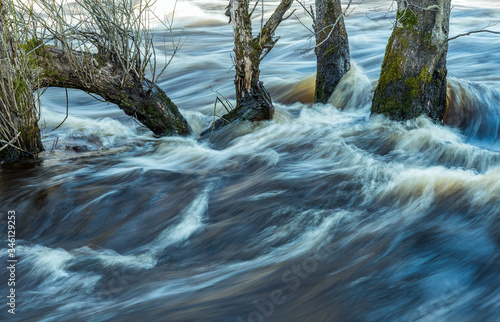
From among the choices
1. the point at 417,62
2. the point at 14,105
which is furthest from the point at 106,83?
the point at 417,62

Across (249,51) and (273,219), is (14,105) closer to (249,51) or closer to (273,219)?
(249,51)

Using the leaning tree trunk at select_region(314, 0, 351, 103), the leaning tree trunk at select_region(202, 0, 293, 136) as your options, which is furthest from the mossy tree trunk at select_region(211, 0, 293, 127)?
the leaning tree trunk at select_region(314, 0, 351, 103)

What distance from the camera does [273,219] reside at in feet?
15.2

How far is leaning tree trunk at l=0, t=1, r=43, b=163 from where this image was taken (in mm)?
5258

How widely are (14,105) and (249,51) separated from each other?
2.63 metres

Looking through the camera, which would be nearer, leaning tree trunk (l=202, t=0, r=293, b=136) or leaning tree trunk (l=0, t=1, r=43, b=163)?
A: leaning tree trunk (l=0, t=1, r=43, b=163)

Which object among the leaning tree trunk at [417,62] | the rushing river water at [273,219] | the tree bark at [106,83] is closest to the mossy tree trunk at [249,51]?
the rushing river water at [273,219]

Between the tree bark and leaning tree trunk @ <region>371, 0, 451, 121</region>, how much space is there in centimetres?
267

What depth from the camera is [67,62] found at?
5.89m

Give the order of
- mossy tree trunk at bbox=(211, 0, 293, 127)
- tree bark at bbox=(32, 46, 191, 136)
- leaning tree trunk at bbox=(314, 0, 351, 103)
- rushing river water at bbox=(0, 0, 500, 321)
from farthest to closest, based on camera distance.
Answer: leaning tree trunk at bbox=(314, 0, 351, 103) → mossy tree trunk at bbox=(211, 0, 293, 127) → tree bark at bbox=(32, 46, 191, 136) → rushing river water at bbox=(0, 0, 500, 321)

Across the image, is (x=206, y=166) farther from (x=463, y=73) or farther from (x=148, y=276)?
(x=463, y=73)

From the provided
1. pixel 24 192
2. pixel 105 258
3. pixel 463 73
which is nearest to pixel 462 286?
pixel 105 258

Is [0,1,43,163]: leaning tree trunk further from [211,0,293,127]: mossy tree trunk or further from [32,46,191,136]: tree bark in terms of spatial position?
[211,0,293,127]: mossy tree trunk

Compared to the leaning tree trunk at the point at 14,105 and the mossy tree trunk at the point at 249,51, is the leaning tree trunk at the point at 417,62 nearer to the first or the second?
the mossy tree trunk at the point at 249,51
